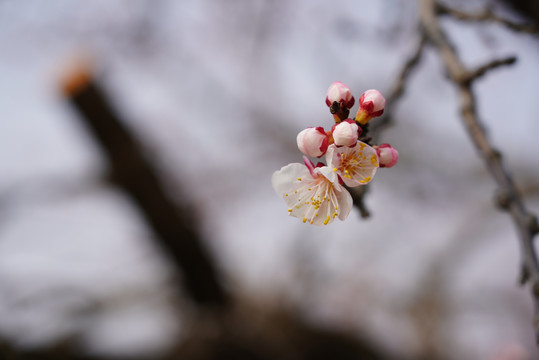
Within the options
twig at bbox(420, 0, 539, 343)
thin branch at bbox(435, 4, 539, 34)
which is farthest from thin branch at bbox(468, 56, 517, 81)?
thin branch at bbox(435, 4, 539, 34)

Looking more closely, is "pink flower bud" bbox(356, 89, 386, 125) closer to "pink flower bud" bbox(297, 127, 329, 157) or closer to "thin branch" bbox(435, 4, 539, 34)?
"pink flower bud" bbox(297, 127, 329, 157)

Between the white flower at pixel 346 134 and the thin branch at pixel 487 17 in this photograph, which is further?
the thin branch at pixel 487 17

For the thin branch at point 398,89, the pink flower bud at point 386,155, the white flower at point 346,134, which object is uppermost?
the thin branch at point 398,89

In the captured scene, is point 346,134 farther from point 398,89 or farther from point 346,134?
point 398,89

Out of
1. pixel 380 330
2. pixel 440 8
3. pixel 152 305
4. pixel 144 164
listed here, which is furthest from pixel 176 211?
pixel 440 8

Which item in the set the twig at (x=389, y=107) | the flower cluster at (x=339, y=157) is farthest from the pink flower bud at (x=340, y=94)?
the twig at (x=389, y=107)

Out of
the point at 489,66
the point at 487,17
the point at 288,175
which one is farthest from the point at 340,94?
the point at 487,17

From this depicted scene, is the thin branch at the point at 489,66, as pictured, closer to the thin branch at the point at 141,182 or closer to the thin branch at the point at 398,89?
the thin branch at the point at 398,89

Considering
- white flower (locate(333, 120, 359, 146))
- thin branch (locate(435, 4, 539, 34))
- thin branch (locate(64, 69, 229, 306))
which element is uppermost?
thin branch (locate(64, 69, 229, 306))
